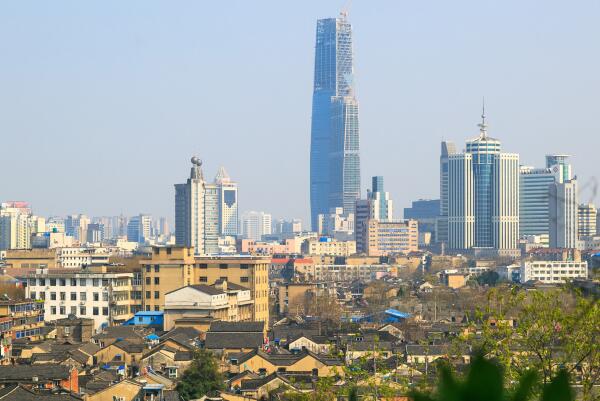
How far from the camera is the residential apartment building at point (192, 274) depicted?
47000mm

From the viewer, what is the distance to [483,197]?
498 ft

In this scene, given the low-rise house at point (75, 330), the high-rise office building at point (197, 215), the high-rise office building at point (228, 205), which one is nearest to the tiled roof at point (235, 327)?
the low-rise house at point (75, 330)

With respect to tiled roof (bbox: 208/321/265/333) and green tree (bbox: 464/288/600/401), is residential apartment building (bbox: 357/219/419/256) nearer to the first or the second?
tiled roof (bbox: 208/321/265/333)

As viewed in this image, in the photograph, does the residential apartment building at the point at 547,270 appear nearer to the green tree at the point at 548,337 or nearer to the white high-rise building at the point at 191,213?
the white high-rise building at the point at 191,213

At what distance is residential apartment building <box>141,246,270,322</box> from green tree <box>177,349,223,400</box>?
19399 millimetres

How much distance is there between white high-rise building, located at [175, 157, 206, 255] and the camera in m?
111

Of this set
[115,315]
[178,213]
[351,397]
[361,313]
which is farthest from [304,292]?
[351,397]

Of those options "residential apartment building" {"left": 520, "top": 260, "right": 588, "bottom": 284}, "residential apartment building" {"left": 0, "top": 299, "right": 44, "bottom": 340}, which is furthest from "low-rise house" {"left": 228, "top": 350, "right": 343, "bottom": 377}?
"residential apartment building" {"left": 520, "top": 260, "right": 588, "bottom": 284}

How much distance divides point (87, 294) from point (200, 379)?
68.7ft

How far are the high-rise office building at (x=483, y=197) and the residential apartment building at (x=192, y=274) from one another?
9997cm

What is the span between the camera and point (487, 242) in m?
150

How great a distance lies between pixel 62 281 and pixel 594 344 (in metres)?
38.2

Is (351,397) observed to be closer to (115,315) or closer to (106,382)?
(106,382)

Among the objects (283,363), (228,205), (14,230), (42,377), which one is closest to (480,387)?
(42,377)
